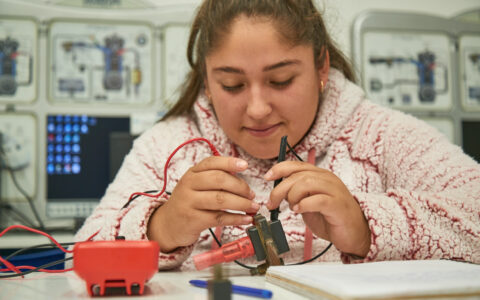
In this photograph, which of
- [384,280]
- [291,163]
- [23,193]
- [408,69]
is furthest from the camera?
[408,69]

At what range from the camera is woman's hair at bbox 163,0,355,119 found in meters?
0.83

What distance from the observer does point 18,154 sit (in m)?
1.69

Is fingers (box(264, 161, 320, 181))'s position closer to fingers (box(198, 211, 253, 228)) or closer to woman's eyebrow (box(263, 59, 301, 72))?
fingers (box(198, 211, 253, 228))

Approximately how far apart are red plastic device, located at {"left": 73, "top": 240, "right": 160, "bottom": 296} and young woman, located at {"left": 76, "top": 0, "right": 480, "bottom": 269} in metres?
0.19

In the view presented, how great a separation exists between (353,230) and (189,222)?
0.23m

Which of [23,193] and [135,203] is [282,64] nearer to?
[135,203]

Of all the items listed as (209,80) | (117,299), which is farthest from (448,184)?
(117,299)

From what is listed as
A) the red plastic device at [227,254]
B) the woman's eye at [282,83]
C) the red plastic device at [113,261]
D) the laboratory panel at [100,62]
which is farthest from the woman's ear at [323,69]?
the laboratory panel at [100,62]

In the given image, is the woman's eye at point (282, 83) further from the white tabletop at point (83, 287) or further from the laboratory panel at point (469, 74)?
the laboratory panel at point (469, 74)

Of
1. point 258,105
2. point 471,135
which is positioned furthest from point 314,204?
point 471,135

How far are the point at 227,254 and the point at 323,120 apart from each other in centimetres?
44

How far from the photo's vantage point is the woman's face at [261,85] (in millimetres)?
786

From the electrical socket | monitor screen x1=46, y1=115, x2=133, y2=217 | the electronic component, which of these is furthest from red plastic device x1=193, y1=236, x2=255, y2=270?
the electrical socket

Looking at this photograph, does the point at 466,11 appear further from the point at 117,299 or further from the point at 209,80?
the point at 117,299
